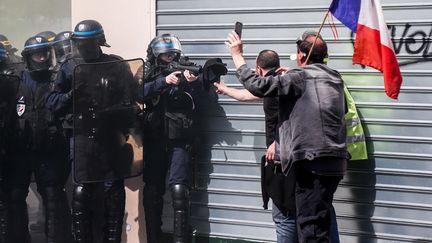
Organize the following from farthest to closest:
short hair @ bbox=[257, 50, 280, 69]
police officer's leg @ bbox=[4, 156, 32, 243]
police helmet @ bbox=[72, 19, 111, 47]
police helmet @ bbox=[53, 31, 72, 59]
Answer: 1. police helmet @ bbox=[53, 31, 72, 59]
2. police officer's leg @ bbox=[4, 156, 32, 243]
3. police helmet @ bbox=[72, 19, 111, 47]
4. short hair @ bbox=[257, 50, 280, 69]

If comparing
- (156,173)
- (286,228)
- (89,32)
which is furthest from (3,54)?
(286,228)

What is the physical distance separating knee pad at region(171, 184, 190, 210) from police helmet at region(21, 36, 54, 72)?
1862mm

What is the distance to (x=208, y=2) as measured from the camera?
20.7 feet

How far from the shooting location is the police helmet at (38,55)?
644cm

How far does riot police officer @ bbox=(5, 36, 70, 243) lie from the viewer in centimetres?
641

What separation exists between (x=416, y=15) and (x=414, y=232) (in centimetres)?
192

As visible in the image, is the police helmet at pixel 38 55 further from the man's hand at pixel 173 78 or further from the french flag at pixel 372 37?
the french flag at pixel 372 37

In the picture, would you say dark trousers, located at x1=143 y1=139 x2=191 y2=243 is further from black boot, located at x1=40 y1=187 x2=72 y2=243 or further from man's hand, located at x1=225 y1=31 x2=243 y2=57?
man's hand, located at x1=225 y1=31 x2=243 y2=57

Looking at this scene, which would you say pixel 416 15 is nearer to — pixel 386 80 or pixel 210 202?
pixel 386 80

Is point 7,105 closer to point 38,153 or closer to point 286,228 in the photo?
point 38,153

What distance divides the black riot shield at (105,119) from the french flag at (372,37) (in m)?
2.03

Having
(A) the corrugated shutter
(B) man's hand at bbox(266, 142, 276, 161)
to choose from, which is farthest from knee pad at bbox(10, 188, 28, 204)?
(B) man's hand at bbox(266, 142, 276, 161)

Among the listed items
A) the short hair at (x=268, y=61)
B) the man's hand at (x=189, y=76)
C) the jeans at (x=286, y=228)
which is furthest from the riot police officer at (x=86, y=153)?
the jeans at (x=286, y=228)

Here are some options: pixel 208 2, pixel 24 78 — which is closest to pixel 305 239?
pixel 208 2
